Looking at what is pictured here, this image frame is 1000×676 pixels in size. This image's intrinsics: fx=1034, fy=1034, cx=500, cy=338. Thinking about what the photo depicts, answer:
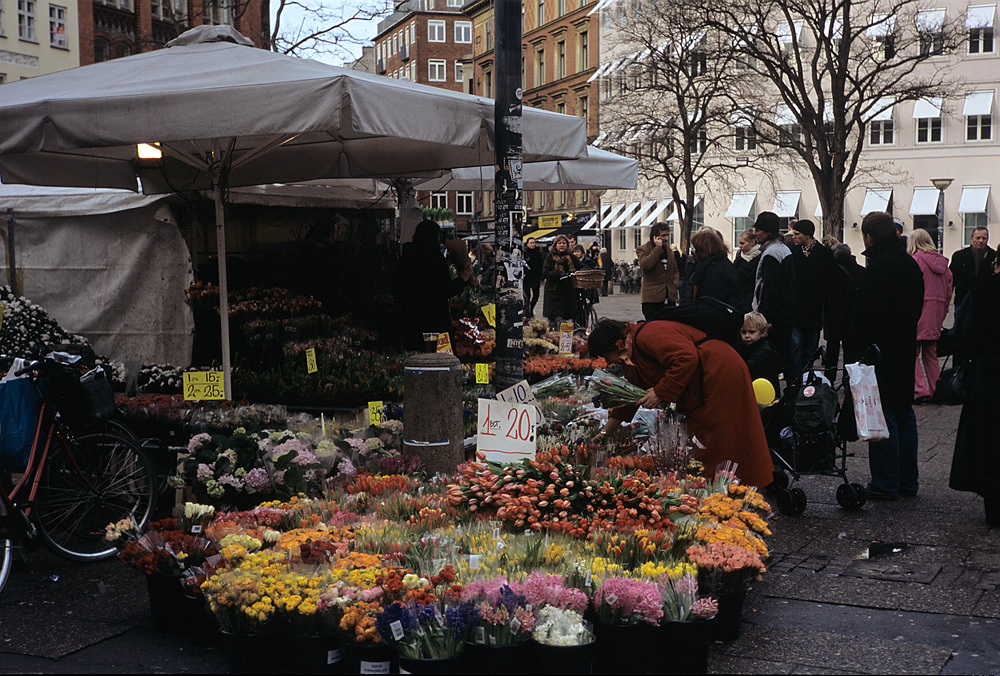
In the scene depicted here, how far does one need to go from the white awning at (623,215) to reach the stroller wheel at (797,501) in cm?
4446

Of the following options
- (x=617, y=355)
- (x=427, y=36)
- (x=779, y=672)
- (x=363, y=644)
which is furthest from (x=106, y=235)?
(x=427, y=36)

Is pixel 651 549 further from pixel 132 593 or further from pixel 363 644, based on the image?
pixel 132 593

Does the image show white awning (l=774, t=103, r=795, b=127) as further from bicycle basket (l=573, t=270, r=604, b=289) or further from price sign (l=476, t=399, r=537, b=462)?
price sign (l=476, t=399, r=537, b=462)

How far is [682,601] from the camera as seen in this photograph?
13.4ft

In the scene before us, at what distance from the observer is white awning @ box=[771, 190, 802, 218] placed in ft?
145

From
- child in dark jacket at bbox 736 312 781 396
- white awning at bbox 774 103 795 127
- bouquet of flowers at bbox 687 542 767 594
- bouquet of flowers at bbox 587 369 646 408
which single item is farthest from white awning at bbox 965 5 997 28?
bouquet of flowers at bbox 687 542 767 594

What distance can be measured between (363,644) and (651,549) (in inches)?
53.8

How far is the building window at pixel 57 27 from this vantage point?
1681 inches

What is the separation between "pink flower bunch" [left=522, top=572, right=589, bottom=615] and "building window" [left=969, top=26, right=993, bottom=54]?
136 feet

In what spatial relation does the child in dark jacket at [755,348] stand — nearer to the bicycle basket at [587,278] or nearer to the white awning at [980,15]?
the bicycle basket at [587,278]

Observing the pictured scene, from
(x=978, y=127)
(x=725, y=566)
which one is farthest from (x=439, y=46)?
(x=725, y=566)

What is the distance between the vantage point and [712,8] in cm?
2452

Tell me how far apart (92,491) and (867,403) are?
498 centimetres

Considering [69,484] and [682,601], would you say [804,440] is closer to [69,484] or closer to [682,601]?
[682,601]
